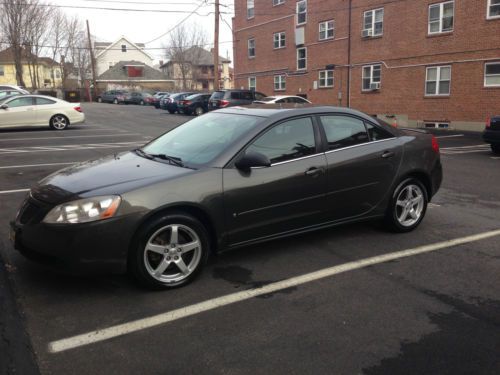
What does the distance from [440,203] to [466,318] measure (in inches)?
147

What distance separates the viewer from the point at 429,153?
18.7 ft

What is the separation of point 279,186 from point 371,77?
74.0 feet

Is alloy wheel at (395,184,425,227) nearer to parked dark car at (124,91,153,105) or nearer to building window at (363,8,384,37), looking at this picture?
building window at (363,8,384,37)

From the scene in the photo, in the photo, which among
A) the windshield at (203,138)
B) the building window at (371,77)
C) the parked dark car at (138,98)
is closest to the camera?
the windshield at (203,138)

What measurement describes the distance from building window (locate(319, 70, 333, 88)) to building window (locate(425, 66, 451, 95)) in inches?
279

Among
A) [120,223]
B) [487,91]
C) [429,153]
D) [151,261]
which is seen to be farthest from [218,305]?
[487,91]

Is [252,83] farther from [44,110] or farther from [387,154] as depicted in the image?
[387,154]

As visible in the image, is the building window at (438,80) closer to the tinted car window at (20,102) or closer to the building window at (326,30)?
the building window at (326,30)

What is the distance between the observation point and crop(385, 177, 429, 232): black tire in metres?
5.40

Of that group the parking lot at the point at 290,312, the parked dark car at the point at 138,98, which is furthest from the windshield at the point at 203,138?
the parked dark car at the point at 138,98

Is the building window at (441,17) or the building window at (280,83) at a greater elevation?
the building window at (441,17)

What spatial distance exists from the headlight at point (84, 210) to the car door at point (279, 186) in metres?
0.99

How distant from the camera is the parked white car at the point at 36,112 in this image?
17.0 meters

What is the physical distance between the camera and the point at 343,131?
511cm
